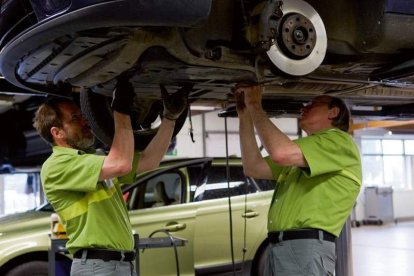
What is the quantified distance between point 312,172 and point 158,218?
2.55 meters

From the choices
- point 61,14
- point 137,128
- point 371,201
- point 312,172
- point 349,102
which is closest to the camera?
point 61,14

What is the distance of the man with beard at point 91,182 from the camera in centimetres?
229

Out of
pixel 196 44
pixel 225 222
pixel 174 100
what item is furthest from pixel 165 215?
pixel 196 44

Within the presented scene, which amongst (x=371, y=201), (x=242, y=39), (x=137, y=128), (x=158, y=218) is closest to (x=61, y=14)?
(x=242, y=39)

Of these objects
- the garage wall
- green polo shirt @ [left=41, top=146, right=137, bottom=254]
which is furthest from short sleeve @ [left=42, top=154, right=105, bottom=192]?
the garage wall

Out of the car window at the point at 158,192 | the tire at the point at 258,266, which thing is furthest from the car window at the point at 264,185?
the car window at the point at 158,192

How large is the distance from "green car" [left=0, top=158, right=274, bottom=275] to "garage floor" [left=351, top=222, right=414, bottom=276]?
2335 mm

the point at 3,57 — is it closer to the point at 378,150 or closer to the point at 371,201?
the point at 371,201

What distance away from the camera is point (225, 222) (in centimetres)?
505

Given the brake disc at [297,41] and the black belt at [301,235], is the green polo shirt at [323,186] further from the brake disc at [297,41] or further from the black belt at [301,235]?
the brake disc at [297,41]

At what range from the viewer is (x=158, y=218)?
4.71 meters

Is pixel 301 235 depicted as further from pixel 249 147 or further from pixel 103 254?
pixel 103 254

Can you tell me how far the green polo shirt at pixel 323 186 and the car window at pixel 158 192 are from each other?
2.44m

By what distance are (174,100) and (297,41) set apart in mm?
679
